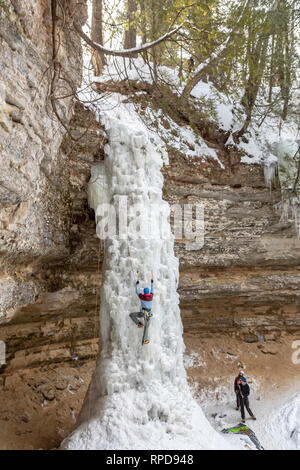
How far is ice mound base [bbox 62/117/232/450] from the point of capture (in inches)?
198

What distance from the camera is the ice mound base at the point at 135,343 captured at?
5.03 metres

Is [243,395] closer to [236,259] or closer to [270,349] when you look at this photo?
[270,349]

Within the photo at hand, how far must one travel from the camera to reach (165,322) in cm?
636

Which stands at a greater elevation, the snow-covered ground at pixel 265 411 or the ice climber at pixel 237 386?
the ice climber at pixel 237 386

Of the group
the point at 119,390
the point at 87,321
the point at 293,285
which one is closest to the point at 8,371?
the point at 87,321

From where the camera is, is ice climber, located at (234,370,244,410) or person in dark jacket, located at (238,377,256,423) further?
ice climber, located at (234,370,244,410)

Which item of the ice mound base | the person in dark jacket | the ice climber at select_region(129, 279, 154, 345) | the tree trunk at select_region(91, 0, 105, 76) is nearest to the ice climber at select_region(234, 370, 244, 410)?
the person in dark jacket

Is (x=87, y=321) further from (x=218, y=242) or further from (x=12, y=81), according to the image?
(x=12, y=81)

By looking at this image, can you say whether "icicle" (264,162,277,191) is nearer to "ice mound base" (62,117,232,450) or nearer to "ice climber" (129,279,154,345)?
"ice mound base" (62,117,232,450)

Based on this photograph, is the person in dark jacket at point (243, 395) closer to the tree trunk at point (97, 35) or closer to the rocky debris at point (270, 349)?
the rocky debris at point (270, 349)

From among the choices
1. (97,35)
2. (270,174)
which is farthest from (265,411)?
(97,35)

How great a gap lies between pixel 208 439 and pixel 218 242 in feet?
16.7

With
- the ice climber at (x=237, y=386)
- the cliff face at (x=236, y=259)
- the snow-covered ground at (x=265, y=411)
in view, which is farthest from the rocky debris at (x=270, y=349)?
the ice climber at (x=237, y=386)
